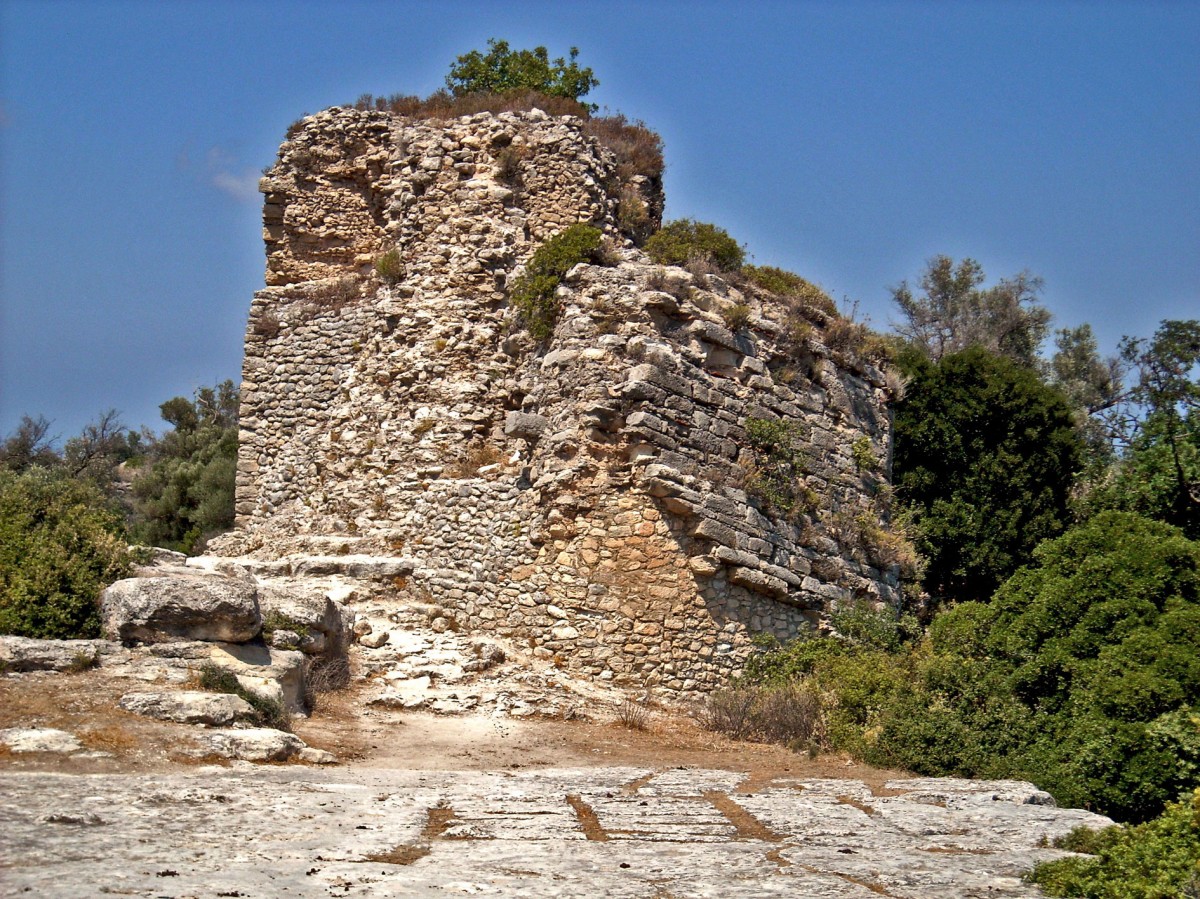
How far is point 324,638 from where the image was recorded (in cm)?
1440

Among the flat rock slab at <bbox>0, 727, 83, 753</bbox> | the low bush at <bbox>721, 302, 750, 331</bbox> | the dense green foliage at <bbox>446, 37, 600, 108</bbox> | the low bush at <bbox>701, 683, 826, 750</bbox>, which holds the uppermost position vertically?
the dense green foliage at <bbox>446, 37, 600, 108</bbox>

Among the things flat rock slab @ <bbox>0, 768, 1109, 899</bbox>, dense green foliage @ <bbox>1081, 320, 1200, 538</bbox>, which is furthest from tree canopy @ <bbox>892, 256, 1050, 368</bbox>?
flat rock slab @ <bbox>0, 768, 1109, 899</bbox>

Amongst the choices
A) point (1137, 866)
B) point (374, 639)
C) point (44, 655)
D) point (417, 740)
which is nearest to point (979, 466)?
point (374, 639)

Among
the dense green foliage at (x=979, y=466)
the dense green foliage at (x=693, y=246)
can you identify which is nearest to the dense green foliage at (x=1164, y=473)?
the dense green foliage at (x=979, y=466)

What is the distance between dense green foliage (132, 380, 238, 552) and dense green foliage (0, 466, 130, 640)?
11.1 metres

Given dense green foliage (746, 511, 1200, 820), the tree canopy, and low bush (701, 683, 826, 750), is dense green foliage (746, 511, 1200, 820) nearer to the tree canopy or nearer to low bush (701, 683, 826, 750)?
low bush (701, 683, 826, 750)

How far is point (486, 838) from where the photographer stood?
7980 millimetres

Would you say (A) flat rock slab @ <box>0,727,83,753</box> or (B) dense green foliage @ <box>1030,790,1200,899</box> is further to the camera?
(A) flat rock slab @ <box>0,727,83,753</box>

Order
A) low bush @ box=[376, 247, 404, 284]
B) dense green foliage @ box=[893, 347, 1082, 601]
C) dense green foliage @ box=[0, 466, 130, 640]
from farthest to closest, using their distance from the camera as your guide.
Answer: dense green foliage @ box=[893, 347, 1082, 601] < low bush @ box=[376, 247, 404, 284] < dense green foliage @ box=[0, 466, 130, 640]

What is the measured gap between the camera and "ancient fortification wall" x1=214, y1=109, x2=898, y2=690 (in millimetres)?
16031

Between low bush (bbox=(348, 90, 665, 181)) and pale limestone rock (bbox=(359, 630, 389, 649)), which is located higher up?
low bush (bbox=(348, 90, 665, 181))

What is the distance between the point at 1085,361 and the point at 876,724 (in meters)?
27.4

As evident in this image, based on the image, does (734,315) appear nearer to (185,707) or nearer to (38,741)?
(185,707)

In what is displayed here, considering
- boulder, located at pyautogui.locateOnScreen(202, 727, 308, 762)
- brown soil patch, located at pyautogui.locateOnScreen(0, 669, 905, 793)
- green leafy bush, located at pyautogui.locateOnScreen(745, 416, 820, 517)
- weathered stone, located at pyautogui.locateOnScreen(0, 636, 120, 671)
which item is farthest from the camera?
green leafy bush, located at pyautogui.locateOnScreen(745, 416, 820, 517)
